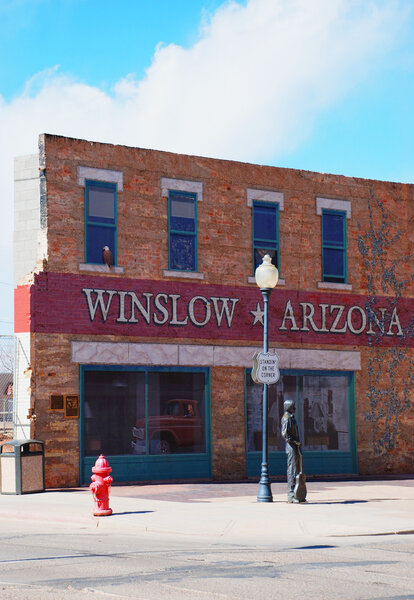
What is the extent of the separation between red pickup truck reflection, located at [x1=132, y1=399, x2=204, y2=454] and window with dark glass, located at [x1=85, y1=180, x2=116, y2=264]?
155 inches

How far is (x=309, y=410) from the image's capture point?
25016mm

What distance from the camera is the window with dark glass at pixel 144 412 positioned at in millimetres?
22141

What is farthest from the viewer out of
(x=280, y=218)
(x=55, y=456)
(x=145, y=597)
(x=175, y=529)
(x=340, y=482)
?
(x=280, y=218)

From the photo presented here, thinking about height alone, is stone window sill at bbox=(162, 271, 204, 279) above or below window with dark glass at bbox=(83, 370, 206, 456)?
above

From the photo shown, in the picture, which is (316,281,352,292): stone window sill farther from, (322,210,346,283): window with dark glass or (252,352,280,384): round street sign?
(252,352,280,384): round street sign

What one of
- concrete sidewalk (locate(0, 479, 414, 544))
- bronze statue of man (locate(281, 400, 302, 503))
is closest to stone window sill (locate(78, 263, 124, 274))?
concrete sidewalk (locate(0, 479, 414, 544))

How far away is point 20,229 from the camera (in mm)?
27688

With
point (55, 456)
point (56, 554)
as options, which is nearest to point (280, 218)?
point (55, 456)

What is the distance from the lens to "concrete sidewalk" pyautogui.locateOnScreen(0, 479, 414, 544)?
13.8m

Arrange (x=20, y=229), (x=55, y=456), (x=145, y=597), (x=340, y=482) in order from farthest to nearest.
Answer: (x=20, y=229)
(x=340, y=482)
(x=55, y=456)
(x=145, y=597)

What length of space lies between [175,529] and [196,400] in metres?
9.63

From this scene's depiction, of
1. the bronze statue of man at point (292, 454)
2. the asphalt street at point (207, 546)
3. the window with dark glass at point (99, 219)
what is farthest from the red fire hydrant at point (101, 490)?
the window with dark glass at point (99, 219)

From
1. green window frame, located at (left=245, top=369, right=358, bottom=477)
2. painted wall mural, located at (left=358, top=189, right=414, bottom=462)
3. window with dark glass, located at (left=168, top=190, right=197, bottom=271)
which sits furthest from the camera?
painted wall mural, located at (left=358, top=189, right=414, bottom=462)

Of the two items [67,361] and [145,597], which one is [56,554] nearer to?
[145,597]
